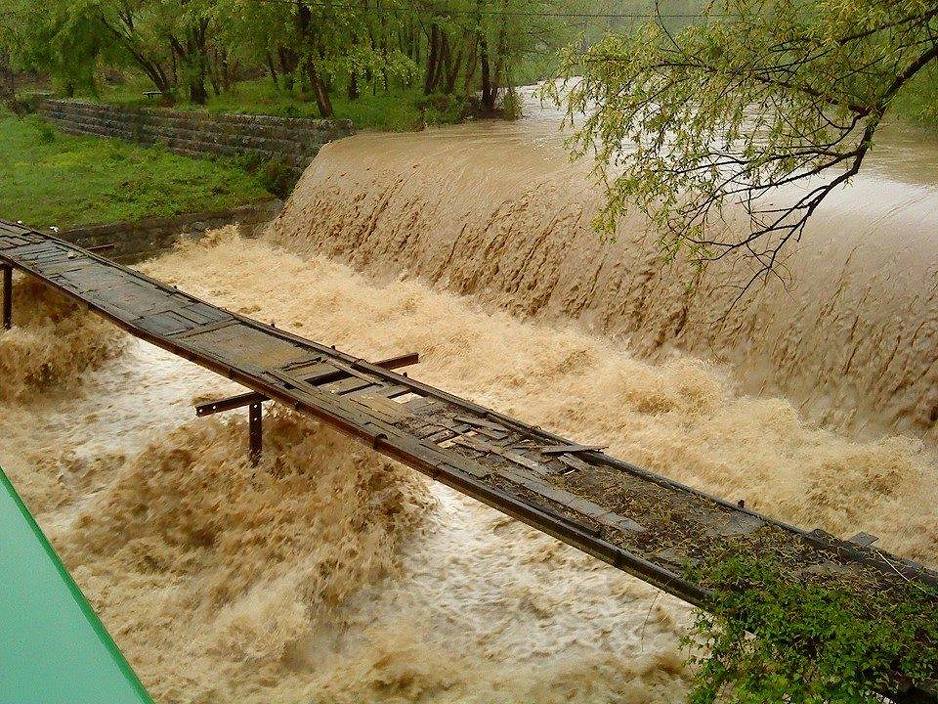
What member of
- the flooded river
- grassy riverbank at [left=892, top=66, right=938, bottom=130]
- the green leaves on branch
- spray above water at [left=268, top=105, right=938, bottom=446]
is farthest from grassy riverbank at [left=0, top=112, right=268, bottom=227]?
the green leaves on branch

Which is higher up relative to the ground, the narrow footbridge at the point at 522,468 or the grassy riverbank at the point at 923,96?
the grassy riverbank at the point at 923,96

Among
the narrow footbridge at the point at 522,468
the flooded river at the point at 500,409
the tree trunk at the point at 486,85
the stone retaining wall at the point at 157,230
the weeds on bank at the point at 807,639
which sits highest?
the tree trunk at the point at 486,85

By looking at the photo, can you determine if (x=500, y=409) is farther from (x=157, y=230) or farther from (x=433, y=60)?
(x=433, y=60)

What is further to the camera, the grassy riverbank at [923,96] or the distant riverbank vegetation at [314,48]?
the distant riverbank vegetation at [314,48]

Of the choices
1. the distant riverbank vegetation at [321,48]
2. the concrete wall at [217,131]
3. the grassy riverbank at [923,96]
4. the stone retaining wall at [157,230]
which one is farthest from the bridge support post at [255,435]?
the distant riverbank vegetation at [321,48]

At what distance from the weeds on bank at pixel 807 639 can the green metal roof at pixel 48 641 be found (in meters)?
2.96

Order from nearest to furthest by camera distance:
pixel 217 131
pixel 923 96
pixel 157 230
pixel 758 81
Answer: pixel 758 81
pixel 923 96
pixel 157 230
pixel 217 131

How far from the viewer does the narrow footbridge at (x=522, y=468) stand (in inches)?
158

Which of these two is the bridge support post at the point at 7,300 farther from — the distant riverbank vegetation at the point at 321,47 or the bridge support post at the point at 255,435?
the distant riverbank vegetation at the point at 321,47

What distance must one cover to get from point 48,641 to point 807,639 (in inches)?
128

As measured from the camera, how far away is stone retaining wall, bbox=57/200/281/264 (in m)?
12.7

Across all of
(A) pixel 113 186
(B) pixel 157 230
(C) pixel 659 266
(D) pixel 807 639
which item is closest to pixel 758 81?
(D) pixel 807 639

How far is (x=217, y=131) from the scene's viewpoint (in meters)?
15.8

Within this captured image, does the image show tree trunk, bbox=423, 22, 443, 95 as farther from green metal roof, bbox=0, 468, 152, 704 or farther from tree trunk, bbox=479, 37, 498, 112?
green metal roof, bbox=0, 468, 152, 704
